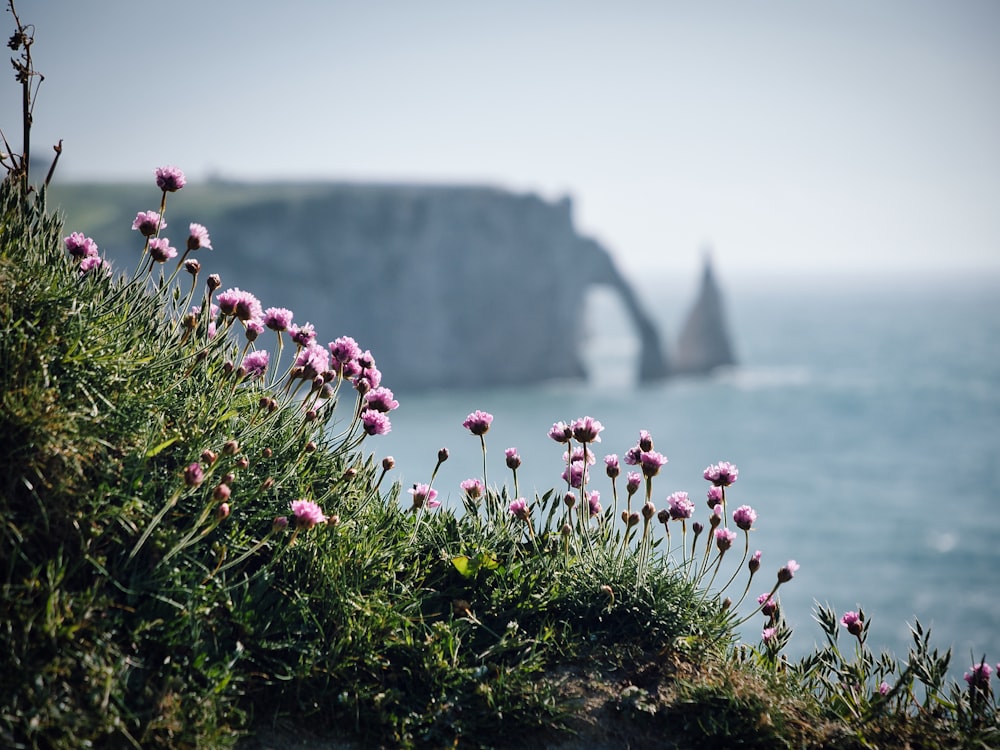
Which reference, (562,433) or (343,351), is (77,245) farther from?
(562,433)

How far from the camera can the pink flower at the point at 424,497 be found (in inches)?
139

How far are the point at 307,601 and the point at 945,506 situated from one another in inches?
1966

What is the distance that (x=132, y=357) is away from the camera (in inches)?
128

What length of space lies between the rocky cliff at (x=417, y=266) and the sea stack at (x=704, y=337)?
7171mm

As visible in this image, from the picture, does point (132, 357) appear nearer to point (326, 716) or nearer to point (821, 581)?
point (326, 716)

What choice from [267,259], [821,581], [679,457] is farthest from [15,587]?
[267,259]

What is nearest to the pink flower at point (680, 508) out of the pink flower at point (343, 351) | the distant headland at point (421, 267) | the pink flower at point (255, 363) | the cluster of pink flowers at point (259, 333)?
the cluster of pink flowers at point (259, 333)

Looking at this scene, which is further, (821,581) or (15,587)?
(821,581)

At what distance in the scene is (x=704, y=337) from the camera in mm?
79062

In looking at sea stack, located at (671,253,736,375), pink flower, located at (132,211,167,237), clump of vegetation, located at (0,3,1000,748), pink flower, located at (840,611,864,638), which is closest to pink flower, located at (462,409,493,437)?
clump of vegetation, located at (0,3,1000,748)

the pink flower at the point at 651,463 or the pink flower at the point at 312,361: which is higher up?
the pink flower at the point at 312,361

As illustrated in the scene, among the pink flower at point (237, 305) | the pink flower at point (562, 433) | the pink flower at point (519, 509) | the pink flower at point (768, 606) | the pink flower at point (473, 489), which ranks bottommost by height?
the pink flower at point (768, 606)

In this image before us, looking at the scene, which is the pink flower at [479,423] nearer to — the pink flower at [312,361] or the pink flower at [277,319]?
the pink flower at [312,361]

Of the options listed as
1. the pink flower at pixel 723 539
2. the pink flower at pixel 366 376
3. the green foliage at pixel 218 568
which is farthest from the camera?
the pink flower at pixel 366 376
